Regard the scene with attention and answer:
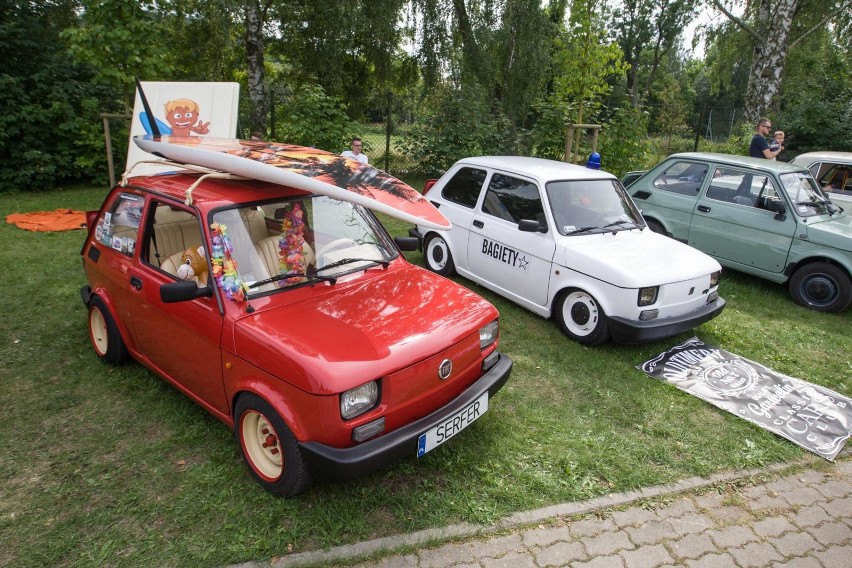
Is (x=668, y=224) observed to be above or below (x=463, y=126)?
below

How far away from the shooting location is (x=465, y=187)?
250 inches

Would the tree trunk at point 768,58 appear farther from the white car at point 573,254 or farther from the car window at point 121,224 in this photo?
the car window at point 121,224

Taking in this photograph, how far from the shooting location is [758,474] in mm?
3541

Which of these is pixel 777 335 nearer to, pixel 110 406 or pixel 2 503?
pixel 110 406

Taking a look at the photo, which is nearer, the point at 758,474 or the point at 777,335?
the point at 758,474

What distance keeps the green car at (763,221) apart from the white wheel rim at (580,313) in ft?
10.7

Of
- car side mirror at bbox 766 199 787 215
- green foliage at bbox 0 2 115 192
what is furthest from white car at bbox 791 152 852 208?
green foliage at bbox 0 2 115 192

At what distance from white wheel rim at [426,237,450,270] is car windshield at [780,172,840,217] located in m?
4.47

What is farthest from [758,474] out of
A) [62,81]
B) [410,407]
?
[62,81]

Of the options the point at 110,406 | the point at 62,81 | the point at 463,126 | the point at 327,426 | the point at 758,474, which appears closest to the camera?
A: the point at 327,426

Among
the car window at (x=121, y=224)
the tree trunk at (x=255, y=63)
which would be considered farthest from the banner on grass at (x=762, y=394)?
the tree trunk at (x=255, y=63)

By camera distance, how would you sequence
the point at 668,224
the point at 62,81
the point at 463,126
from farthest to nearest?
the point at 463,126 → the point at 62,81 → the point at 668,224

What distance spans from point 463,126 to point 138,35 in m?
6.87

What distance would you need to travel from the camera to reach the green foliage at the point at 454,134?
1219cm
